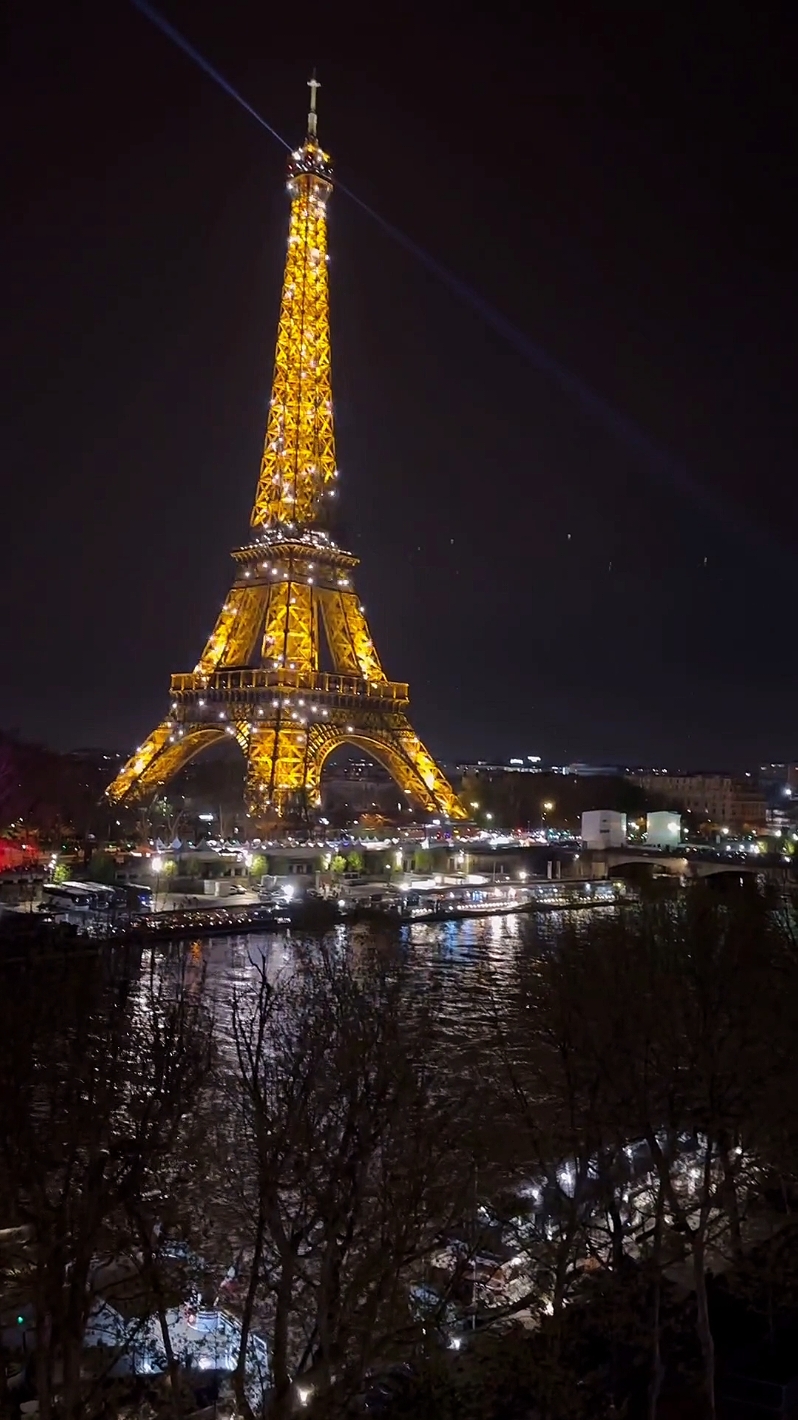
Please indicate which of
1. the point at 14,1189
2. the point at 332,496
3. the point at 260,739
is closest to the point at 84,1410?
the point at 14,1189

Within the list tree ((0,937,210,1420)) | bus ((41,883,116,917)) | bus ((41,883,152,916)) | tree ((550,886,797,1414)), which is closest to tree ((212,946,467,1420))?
tree ((0,937,210,1420))

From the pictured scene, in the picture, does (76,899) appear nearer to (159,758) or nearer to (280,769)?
(280,769)

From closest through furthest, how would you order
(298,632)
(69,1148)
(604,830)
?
1. (69,1148)
2. (298,632)
3. (604,830)

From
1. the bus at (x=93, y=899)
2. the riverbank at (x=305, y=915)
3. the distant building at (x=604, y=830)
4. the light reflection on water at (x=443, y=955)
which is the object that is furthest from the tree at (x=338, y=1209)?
the distant building at (x=604, y=830)

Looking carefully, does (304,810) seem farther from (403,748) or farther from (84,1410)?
(84,1410)

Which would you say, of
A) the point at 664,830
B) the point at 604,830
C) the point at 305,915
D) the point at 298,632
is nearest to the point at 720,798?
the point at 664,830

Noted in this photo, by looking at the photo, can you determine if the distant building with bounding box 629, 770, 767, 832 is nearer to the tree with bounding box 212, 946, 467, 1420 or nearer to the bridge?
the bridge
